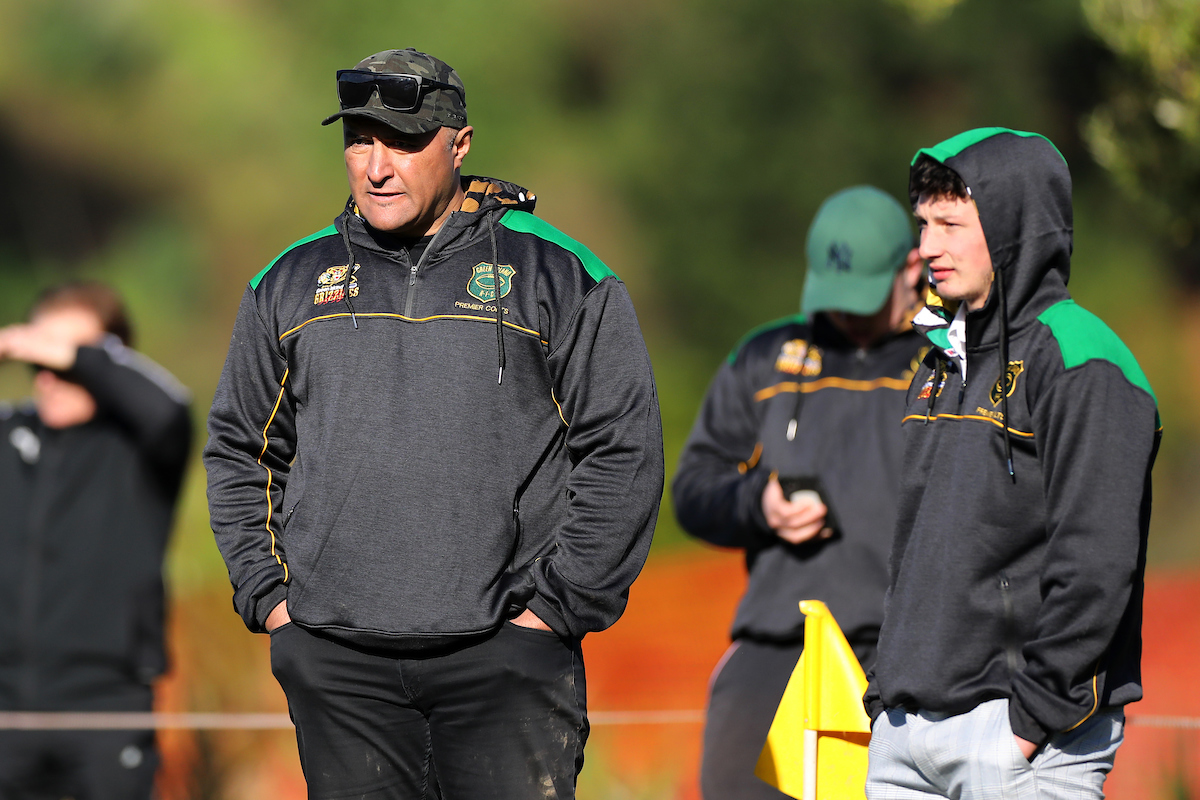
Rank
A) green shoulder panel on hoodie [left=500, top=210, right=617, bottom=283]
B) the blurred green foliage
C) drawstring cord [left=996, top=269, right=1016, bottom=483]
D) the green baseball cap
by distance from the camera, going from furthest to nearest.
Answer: the blurred green foliage, the green baseball cap, green shoulder panel on hoodie [left=500, top=210, right=617, bottom=283], drawstring cord [left=996, top=269, right=1016, bottom=483]

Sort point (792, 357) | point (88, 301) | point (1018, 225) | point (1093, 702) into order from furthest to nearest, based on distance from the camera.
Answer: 1. point (88, 301)
2. point (792, 357)
3. point (1018, 225)
4. point (1093, 702)

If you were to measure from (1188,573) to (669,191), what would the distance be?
5.92 meters

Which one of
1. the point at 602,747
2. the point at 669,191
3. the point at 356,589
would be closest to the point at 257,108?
the point at 669,191

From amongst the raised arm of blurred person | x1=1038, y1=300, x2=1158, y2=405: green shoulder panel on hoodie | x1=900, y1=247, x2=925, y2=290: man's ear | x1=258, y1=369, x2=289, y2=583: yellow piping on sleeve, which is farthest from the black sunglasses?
the raised arm of blurred person

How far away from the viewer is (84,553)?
4191mm

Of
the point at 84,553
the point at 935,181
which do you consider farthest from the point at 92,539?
the point at 935,181

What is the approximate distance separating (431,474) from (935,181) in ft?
3.50

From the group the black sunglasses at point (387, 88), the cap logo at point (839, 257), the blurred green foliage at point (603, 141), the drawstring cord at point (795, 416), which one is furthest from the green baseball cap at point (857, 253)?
the blurred green foliage at point (603, 141)

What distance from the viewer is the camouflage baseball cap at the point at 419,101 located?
238cm

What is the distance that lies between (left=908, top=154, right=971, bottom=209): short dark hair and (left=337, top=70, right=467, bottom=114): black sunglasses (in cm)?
93

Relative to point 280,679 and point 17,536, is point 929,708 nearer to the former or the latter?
point 280,679

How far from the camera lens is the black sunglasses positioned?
2.39m

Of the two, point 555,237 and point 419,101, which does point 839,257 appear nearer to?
point 555,237

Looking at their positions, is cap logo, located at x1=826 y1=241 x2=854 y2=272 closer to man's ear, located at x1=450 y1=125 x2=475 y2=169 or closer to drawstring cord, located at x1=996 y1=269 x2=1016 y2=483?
drawstring cord, located at x1=996 y1=269 x2=1016 y2=483
